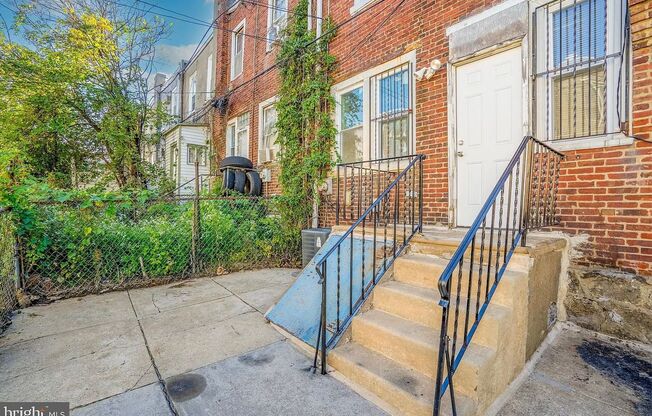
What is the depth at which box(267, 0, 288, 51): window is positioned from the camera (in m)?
7.86

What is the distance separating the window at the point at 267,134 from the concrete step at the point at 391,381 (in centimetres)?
629

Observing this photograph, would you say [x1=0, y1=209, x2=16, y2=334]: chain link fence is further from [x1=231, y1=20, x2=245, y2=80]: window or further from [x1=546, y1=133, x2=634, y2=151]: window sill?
[x1=231, y1=20, x2=245, y2=80]: window

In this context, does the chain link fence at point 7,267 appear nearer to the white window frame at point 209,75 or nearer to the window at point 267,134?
the window at point 267,134

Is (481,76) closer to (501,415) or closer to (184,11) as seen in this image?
(501,415)

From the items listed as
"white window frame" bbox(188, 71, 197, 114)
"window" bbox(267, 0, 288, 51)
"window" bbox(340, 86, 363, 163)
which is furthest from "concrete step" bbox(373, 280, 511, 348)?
"white window frame" bbox(188, 71, 197, 114)

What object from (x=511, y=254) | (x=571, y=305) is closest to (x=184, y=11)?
(x=511, y=254)

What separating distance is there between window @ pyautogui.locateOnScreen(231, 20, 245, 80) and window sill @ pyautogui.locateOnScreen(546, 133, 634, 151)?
29.7 ft

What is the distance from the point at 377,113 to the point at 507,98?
203 cm

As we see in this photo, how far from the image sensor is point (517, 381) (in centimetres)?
218

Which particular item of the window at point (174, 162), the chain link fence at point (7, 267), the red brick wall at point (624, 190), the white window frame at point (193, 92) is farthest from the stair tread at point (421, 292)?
the white window frame at point (193, 92)

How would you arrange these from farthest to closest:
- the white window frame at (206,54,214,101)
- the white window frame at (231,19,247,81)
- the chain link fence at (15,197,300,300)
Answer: the white window frame at (206,54,214,101) < the white window frame at (231,19,247,81) < the chain link fence at (15,197,300,300)

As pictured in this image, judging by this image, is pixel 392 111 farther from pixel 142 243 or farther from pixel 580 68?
pixel 142 243

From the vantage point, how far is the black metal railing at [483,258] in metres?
1.66

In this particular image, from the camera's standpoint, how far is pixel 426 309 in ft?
7.64
